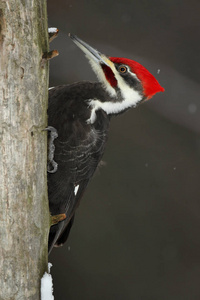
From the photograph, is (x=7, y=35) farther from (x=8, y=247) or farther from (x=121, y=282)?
(x=121, y=282)

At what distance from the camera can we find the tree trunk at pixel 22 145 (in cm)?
175

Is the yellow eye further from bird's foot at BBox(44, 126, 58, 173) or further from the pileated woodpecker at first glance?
bird's foot at BBox(44, 126, 58, 173)

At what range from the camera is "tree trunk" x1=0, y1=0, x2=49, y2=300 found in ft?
5.76

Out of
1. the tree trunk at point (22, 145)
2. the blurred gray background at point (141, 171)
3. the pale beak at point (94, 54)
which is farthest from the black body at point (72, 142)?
the blurred gray background at point (141, 171)

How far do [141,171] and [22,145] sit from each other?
2600 millimetres

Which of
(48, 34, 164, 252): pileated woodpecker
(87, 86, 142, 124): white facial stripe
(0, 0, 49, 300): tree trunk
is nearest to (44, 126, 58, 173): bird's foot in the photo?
(48, 34, 164, 252): pileated woodpecker

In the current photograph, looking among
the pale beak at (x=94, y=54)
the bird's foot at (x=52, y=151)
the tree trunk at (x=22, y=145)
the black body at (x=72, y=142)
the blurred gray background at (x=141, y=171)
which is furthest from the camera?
the blurred gray background at (x=141, y=171)

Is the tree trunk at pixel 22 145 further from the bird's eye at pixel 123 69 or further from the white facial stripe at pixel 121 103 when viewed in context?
the bird's eye at pixel 123 69

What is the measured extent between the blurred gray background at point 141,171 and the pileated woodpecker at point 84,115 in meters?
1.25

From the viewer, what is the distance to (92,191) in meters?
4.50

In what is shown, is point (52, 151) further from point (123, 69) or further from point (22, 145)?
point (123, 69)

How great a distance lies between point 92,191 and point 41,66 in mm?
2690

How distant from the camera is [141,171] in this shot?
435 centimetres

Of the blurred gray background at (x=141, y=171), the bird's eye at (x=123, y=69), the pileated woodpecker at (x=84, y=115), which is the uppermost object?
the bird's eye at (x=123, y=69)
